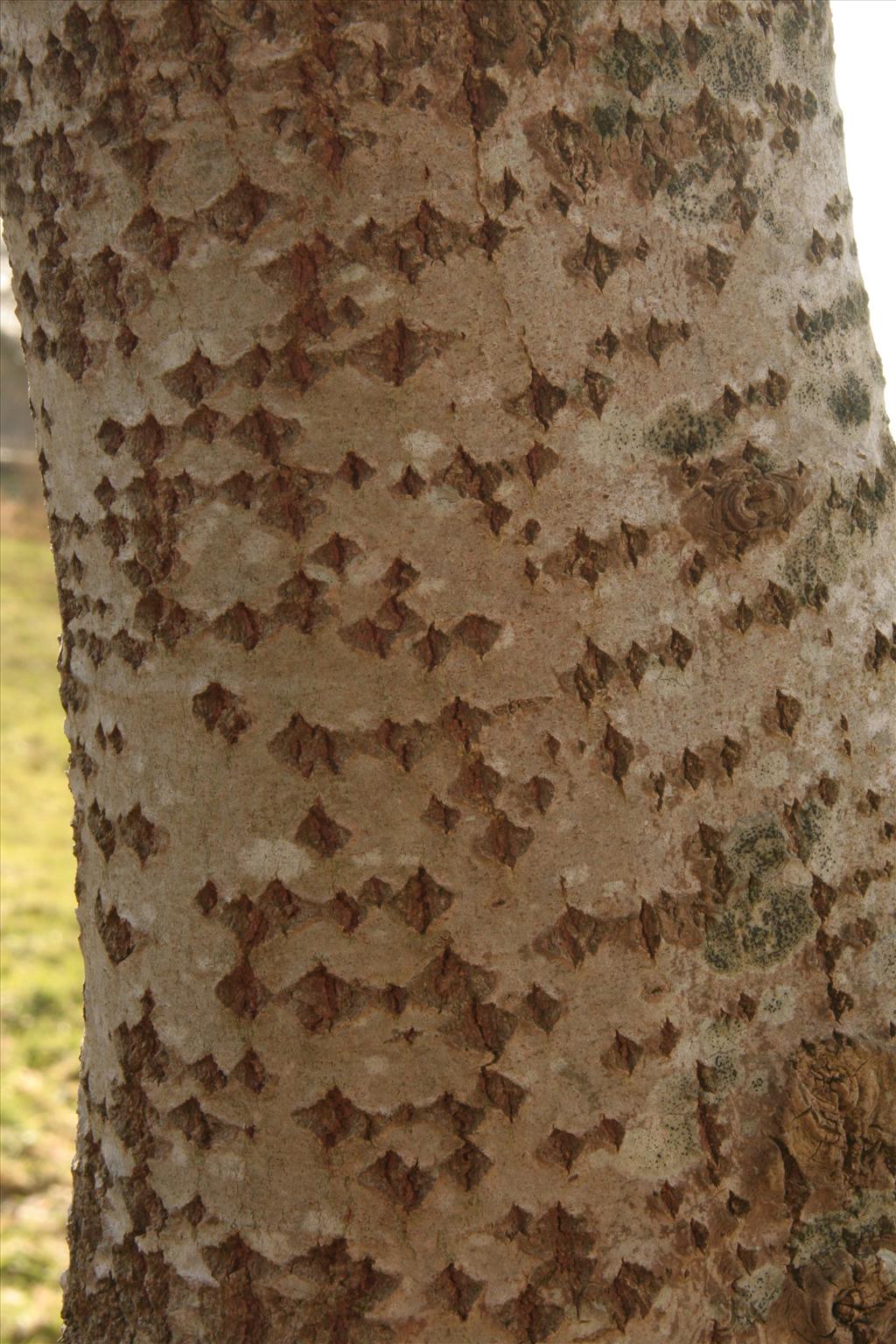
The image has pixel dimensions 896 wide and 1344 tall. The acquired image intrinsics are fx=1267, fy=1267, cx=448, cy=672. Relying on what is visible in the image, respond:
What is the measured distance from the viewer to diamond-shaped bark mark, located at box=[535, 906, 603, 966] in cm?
110

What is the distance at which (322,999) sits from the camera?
3.63 ft

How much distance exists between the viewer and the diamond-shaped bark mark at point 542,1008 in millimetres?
1100

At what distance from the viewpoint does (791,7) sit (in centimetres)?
119

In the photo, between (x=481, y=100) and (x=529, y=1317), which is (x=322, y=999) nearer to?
(x=529, y=1317)

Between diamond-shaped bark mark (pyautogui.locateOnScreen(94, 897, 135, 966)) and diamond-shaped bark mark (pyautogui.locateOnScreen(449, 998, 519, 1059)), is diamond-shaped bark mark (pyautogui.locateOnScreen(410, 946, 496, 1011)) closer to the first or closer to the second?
diamond-shaped bark mark (pyautogui.locateOnScreen(449, 998, 519, 1059))

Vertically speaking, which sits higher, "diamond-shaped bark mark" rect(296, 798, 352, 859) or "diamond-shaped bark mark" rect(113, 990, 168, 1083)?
"diamond-shaped bark mark" rect(296, 798, 352, 859)

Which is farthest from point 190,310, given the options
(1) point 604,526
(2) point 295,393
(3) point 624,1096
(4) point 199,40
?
(3) point 624,1096

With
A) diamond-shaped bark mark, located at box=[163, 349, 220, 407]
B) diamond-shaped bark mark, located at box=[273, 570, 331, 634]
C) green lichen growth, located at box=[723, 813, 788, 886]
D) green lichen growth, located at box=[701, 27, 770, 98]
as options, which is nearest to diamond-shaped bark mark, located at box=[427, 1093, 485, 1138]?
green lichen growth, located at box=[723, 813, 788, 886]

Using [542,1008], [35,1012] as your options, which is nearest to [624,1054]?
[542,1008]

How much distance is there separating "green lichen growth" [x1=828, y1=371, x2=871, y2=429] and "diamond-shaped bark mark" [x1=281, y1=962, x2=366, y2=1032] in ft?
2.29

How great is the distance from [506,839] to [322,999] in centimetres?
21

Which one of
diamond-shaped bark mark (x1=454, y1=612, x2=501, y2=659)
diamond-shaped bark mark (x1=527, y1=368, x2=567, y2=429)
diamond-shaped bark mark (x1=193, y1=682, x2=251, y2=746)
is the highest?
diamond-shaped bark mark (x1=527, y1=368, x2=567, y2=429)

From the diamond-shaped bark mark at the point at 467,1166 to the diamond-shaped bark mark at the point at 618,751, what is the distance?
1.14 ft

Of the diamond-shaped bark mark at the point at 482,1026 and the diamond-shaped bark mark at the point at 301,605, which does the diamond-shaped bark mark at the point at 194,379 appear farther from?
the diamond-shaped bark mark at the point at 482,1026
